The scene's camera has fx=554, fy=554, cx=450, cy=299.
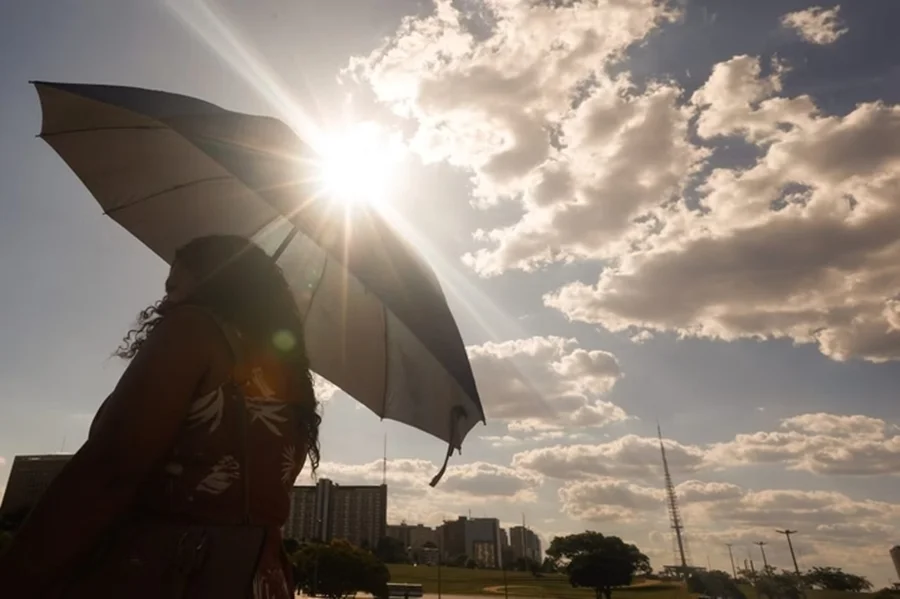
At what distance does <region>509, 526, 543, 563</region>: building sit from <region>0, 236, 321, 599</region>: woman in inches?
6896

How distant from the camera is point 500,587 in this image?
82375mm

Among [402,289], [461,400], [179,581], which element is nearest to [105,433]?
[179,581]

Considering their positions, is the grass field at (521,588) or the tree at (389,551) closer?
the grass field at (521,588)

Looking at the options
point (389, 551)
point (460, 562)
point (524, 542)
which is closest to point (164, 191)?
point (389, 551)

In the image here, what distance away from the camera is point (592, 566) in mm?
65750

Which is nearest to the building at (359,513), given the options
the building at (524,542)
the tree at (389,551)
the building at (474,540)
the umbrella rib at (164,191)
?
the tree at (389,551)

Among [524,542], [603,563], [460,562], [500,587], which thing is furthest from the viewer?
[524,542]

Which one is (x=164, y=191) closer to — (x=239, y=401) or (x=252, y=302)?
(x=252, y=302)

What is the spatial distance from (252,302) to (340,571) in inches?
1611

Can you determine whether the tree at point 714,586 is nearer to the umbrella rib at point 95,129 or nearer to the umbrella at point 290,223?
the umbrella at point 290,223

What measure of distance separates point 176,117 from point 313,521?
358ft

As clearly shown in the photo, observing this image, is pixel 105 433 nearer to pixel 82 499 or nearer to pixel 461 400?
pixel 82 499

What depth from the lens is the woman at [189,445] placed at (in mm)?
1105

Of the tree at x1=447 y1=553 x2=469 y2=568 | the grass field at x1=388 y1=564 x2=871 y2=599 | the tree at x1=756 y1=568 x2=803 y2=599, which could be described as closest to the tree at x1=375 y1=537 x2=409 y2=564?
the grass field at x1=388 y1=564 x2=871 y2=599
